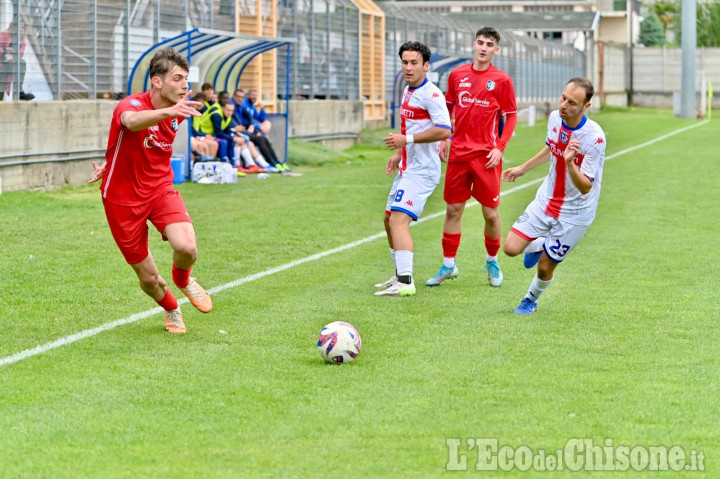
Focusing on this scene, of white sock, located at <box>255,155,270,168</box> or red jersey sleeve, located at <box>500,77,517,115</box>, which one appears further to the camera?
white sock, located at <box>255,155,270,168</box>

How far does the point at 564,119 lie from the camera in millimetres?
8125

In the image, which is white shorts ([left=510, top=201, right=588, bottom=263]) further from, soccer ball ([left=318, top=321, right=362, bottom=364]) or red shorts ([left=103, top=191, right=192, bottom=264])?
red shorts ([left=103, top=191, right=192, bottom=264])

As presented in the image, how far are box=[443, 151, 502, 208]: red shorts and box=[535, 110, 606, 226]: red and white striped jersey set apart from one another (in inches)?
54.2

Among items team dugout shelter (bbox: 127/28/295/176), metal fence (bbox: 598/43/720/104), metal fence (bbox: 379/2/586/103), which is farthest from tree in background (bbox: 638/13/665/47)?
team dugout shelter (bbox: 127/28/295/176)

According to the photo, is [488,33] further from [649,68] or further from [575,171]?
[649,68]

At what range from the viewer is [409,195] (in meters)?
9.59

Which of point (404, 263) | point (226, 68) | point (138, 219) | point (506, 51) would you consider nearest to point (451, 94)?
point (404, 263)

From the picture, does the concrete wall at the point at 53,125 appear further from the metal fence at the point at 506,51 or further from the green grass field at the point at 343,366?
the metal fence at the point at 506,51

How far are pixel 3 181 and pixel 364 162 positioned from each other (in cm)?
1044

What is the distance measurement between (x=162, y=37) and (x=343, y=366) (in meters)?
18.2

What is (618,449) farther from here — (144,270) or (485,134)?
(485,134)

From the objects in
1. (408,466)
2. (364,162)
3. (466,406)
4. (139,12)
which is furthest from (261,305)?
(364,162)

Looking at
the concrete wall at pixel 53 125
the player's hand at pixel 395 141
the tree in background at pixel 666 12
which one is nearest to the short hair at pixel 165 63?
the player's hand at pixel 395 141

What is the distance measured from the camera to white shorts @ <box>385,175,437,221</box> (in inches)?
377
